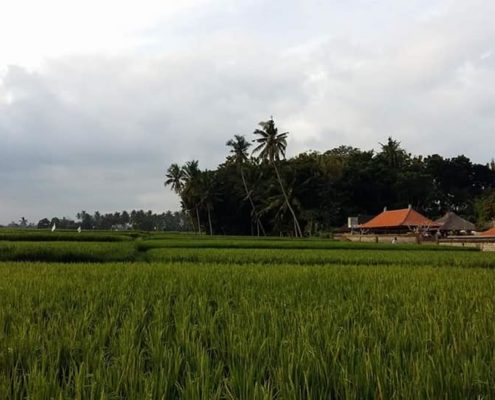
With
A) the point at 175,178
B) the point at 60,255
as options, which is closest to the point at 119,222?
the point at 175,178

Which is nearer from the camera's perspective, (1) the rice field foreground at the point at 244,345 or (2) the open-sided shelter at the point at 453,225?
(1) the rice field foreground at the point at 244,345

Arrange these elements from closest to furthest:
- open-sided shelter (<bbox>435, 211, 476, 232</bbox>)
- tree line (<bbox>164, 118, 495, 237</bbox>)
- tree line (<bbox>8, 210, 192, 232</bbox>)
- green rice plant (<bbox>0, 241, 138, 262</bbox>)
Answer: green rice plant (<bbox>0, 241, 138, 262</bbox>)
open-sided shelter (<bbox>435, 211, 476, 232</bbox>)
tree line (<bbox>164, 118, 495, 237</bbox>)
tree line (<bbox>8, 210, 192, 232</bbox>)

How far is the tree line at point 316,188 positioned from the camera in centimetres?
4212

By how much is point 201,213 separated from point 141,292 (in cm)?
4882

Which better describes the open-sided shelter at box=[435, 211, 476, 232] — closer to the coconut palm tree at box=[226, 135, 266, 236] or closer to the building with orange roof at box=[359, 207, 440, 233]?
the building with orange roof at box=[359, 207, 440, 233]

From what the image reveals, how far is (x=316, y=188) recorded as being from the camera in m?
42.9

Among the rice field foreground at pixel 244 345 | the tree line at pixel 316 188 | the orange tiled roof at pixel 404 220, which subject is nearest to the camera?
the rice field foreground at pixel 244 345

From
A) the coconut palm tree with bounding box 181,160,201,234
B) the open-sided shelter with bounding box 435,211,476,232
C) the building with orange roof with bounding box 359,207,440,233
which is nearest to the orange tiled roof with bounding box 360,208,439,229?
Answer: the building with orange roof with bounding box 359,207,440,233

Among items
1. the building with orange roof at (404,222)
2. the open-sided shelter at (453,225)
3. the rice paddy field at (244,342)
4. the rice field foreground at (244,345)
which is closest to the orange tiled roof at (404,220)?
the building with orange roof at (404,222)

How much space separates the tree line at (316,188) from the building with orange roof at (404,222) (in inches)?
207

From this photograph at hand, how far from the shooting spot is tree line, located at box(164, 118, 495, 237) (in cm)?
4212

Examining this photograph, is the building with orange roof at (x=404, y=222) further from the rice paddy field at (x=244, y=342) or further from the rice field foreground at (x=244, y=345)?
the rice field foreground at (x=244, y=345)

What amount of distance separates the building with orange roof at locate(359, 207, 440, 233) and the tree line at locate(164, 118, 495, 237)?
5.25m

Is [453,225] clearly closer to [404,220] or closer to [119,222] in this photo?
[404,220]
